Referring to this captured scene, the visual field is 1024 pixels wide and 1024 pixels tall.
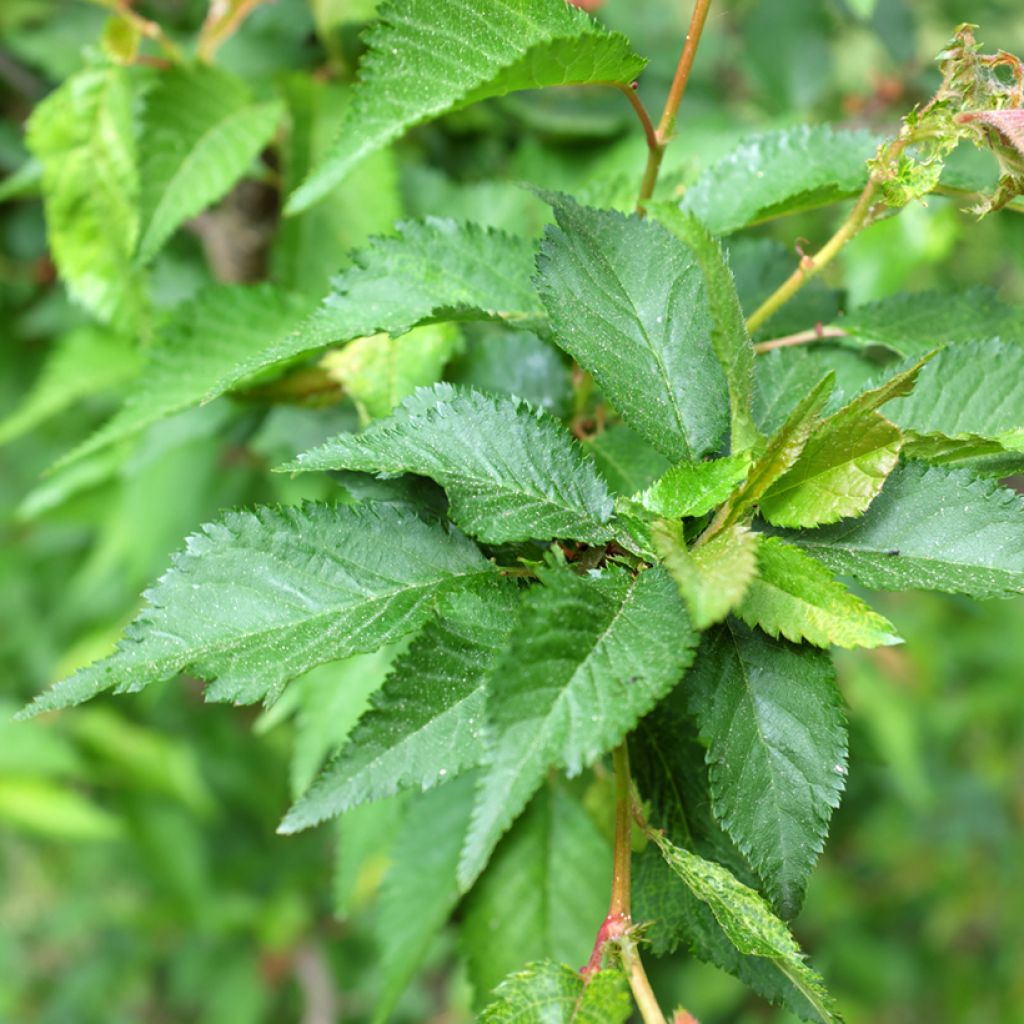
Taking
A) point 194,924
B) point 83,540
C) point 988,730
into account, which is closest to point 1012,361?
point 83,540

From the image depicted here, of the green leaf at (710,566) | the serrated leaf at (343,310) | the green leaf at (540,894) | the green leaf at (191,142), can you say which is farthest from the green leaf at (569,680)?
the green leaf at (191,142)

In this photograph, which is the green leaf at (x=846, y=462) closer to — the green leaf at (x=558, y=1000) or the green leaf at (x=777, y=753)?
the green leaf at (x=777, y=753)

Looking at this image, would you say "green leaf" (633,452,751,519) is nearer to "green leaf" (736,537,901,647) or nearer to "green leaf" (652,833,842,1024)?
"green leaf" (736,537,901,647)

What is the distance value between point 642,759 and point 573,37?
391 mm

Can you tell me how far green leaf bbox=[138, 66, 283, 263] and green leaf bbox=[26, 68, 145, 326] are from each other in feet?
0.12

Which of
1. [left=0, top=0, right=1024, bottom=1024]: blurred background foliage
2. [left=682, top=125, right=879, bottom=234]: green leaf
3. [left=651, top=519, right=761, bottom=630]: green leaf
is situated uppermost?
[left=682, top=125, right=879, bottom=234]: green leaf

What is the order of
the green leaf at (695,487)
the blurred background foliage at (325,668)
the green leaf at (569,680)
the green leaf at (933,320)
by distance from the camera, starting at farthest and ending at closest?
1. the blurred background foliage at (325,668)
2. the green leaf at (933,320)
3. the green leaf at (695,487)
4. the green leaf at (569,680)

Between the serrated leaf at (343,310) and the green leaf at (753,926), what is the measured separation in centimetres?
33

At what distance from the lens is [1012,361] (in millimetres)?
554

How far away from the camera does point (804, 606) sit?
0.46 metres

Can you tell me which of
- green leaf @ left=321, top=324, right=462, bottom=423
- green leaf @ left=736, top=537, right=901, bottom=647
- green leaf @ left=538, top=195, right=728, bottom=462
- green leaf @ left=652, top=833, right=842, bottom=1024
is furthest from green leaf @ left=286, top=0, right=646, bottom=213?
green leaf @ left=652, top=833, right=842, bottom=1024

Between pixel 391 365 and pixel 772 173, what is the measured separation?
0.96ft

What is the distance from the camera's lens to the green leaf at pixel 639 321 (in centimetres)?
53

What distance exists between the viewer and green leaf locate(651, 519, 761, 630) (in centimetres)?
40
